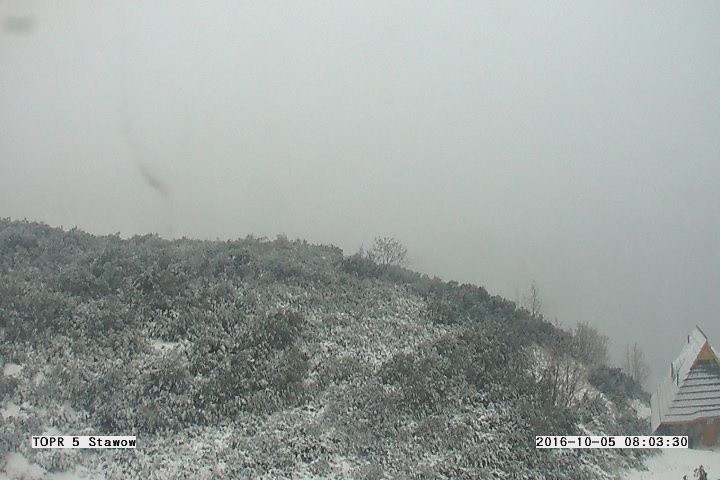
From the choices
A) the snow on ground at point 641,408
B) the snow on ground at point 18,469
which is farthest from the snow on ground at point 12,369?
the snow on ground at point 641,408

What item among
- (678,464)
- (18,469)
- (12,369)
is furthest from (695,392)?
(12,369)

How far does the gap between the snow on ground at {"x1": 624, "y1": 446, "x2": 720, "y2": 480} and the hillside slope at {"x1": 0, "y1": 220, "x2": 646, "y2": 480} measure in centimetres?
67

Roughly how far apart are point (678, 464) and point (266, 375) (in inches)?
507

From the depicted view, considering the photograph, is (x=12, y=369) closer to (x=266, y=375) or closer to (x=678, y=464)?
(x=266, y=375)

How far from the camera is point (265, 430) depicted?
1631 centimetres

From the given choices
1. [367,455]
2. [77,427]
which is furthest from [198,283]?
[367,455]

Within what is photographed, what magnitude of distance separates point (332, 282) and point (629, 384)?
12.7m

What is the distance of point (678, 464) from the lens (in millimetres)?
18016

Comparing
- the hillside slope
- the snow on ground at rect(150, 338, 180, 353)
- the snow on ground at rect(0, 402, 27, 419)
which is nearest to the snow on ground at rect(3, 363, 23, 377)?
the hillside slope

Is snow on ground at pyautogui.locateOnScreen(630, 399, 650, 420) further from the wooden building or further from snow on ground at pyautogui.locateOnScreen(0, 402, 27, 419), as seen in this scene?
snow on ground at pyautogui.locateOnScreen(0, 402, 27, 419)

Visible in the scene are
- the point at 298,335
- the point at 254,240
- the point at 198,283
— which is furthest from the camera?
the point at 254,240

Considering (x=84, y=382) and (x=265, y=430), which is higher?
(x=84, y=382)

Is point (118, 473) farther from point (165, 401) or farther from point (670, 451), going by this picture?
point (670, 451)

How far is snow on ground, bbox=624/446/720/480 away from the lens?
17391 mm
